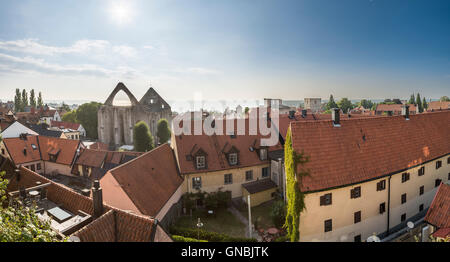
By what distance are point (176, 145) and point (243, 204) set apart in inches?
369

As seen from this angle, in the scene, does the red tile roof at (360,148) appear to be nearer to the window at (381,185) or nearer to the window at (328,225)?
the window at (381,185)

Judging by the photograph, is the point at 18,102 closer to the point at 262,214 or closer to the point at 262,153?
the point at 262,153

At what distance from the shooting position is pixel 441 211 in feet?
49.2

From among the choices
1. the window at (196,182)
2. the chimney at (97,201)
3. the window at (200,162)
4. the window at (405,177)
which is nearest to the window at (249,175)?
the window at (200,162)

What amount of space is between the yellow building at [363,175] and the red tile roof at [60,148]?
3209 centimetres

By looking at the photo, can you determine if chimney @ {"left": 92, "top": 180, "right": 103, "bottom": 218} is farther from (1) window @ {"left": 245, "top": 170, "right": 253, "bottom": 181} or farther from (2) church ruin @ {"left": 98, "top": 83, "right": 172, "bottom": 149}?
(2) church ruin @ {"left": 98, "top": 83, "right": 172, "bottom": 149}

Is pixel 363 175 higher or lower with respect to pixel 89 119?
lower

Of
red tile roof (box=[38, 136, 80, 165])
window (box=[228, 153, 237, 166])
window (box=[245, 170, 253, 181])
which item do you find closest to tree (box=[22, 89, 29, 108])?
red tile roof (box=[38, 136, 80, 165])

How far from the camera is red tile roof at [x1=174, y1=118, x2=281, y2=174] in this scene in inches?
985

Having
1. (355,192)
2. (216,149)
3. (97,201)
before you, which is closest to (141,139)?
(216,149)

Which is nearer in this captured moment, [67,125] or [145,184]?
[145,184]

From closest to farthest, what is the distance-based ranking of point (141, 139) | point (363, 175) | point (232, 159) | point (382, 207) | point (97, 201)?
point (97, 201) → point (363, 175) → point (382, 207) → point (232, 159) → point (141, 139)

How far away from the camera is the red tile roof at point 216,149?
25016 mm

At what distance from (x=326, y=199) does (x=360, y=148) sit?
214 inches
